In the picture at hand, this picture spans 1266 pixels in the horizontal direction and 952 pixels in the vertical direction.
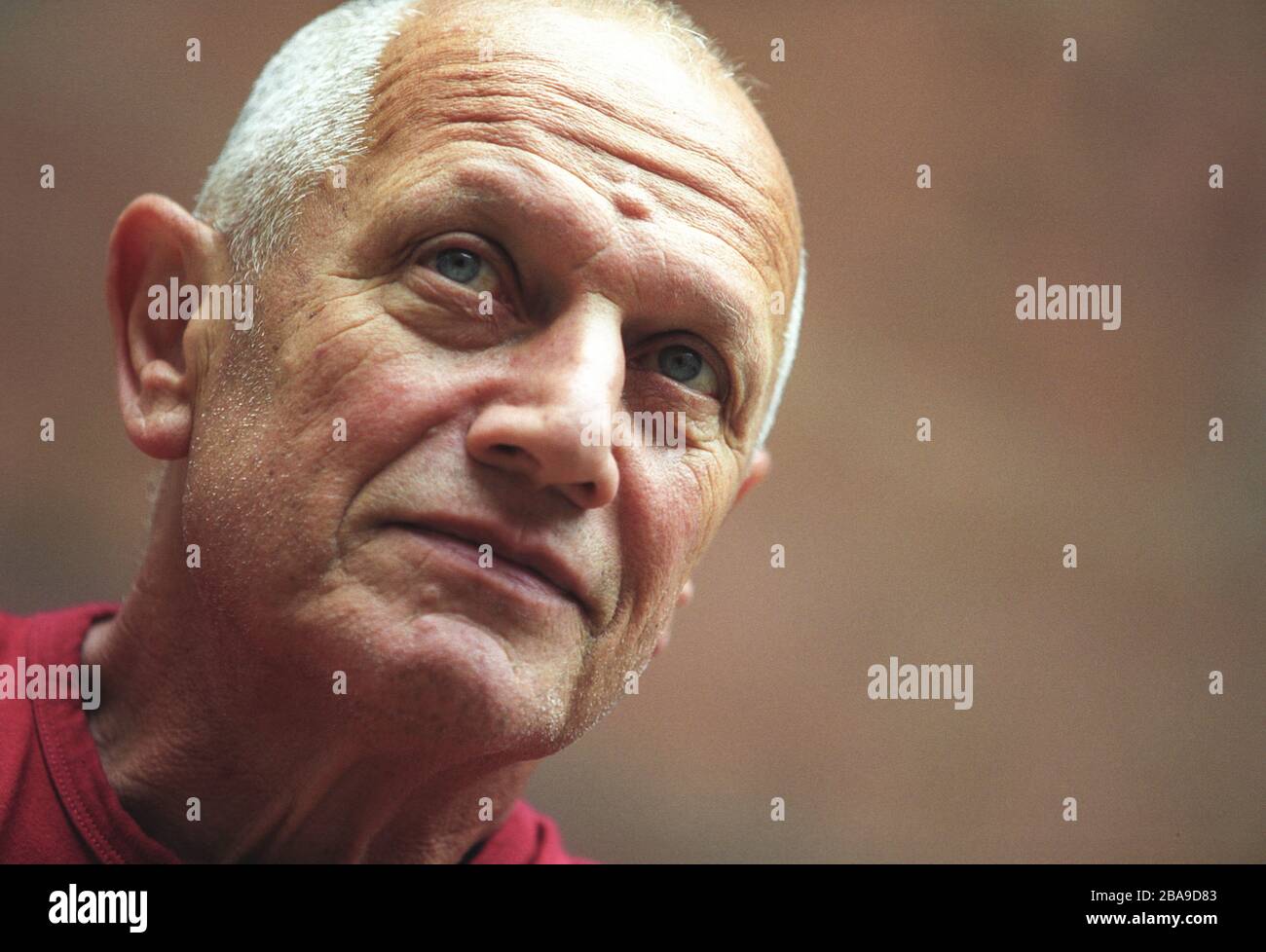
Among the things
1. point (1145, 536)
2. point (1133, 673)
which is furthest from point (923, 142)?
point (1133, 673)

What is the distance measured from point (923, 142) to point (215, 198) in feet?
7.31

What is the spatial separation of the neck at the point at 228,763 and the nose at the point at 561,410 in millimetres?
420

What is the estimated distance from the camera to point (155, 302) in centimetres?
175

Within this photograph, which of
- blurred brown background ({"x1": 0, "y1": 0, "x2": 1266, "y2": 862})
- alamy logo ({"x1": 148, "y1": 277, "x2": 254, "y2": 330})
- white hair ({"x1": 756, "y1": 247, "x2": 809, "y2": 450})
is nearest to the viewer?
alamy logo ({"x1": 148, "y1": 277, "x2": 254, "y2": 330})

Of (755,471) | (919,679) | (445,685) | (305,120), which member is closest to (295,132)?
(305,120)

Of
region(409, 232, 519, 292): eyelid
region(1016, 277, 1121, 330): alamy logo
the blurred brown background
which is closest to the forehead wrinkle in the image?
region(409, 232, 519, 292): eyelid

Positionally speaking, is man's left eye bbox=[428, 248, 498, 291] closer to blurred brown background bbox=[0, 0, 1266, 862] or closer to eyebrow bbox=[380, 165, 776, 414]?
eyebrow bbox=[380, 165, 776, 414]

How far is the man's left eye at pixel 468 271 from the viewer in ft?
5.05

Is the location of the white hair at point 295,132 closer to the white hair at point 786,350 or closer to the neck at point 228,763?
the neck at point 228,763

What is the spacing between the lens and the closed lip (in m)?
1.43

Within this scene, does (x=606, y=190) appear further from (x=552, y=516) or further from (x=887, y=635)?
(x=887, y=635)

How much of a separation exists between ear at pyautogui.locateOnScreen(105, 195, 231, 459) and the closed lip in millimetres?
457
